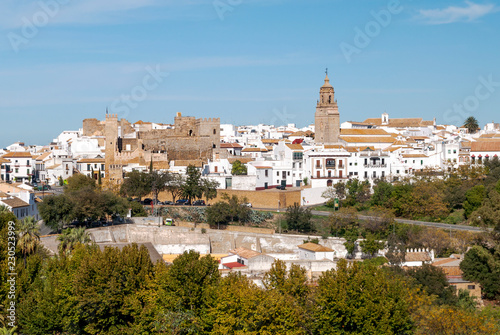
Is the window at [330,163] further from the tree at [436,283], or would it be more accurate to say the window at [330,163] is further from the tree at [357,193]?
the tree at [436,283]

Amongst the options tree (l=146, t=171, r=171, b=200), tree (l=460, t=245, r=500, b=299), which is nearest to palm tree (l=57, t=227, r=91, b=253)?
tree (l=146, t=171, r=171, b=200)

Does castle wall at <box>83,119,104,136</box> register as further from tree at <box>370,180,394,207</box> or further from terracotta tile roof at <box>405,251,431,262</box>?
terracotta tile roof at <box>405,251,431,262</box>

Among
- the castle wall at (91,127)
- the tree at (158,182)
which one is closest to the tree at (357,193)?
the tree at (158,182)

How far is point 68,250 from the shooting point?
35.6 meters

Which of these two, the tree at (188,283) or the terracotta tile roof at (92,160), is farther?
the terracotta tile roof at (92,160)

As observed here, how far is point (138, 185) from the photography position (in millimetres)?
56594

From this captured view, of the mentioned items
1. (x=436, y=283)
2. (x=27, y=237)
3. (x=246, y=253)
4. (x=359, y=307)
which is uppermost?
(x=27, y=237)

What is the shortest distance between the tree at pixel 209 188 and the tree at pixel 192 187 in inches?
14.6

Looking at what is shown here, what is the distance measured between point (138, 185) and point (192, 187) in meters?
4.34

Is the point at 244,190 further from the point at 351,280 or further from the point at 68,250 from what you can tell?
the point at 351,280

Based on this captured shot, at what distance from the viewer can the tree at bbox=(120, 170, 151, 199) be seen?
185 ft

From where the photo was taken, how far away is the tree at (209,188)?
56344mm

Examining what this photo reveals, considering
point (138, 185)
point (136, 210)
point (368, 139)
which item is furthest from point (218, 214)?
point (368, 139)

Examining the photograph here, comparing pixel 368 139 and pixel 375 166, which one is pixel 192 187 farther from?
pixel 368 139
